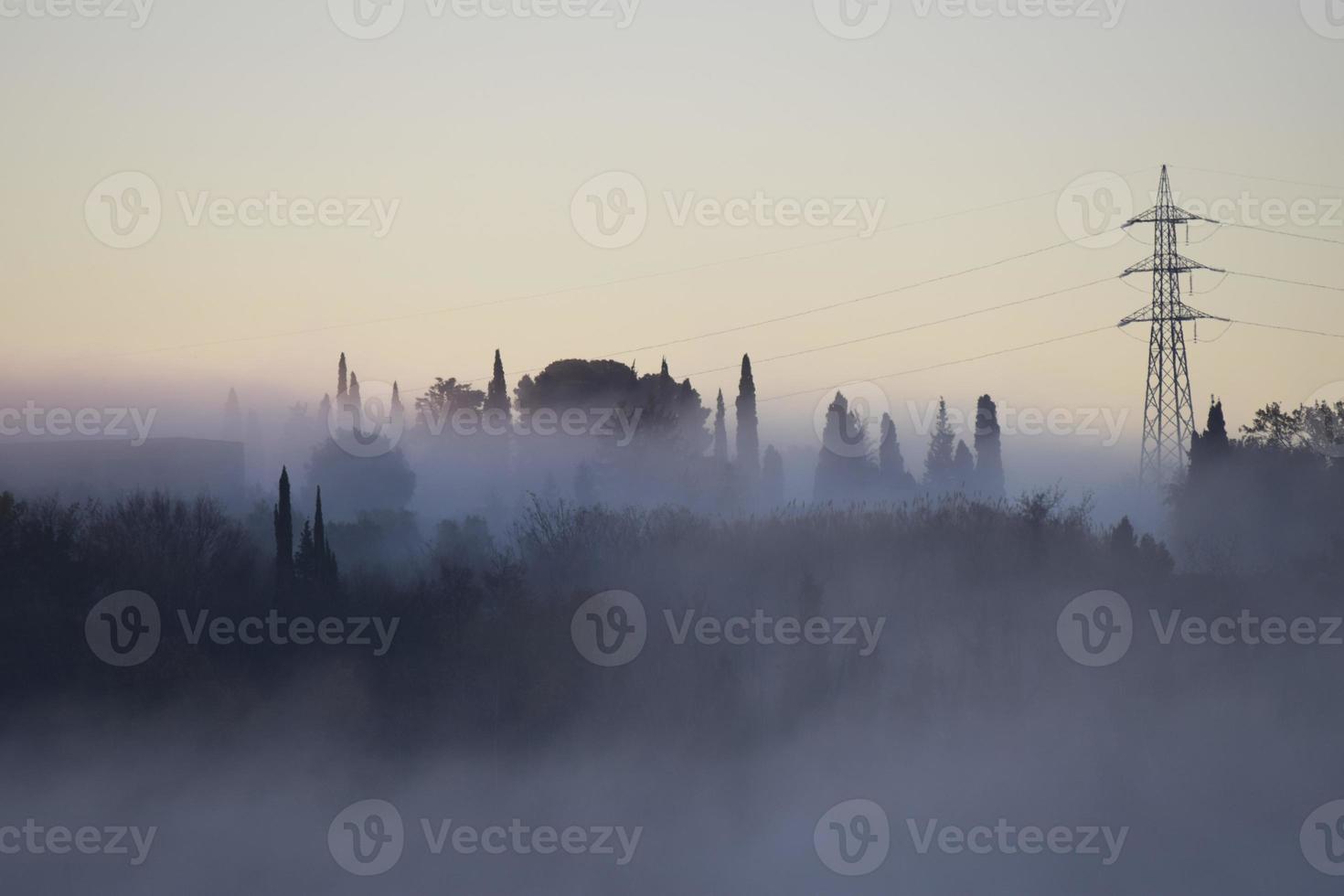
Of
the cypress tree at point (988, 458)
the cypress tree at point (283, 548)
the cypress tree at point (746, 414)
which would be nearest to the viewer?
the cypress tree at point (283, 548)

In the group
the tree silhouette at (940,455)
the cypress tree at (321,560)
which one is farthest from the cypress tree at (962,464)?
the cypress tree at (321,560)

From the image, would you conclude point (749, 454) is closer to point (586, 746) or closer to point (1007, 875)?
point (586, 746)

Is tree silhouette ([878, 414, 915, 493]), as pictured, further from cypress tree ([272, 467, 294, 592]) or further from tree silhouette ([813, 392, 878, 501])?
cypress tree ([272, 467, 294, 592])

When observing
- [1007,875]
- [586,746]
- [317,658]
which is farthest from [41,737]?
[1007,875]

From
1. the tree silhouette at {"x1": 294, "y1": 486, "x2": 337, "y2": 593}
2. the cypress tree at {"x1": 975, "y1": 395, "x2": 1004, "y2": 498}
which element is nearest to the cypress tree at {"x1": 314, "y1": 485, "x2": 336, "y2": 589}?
the tree silhouette at {"x1": 294, "y1": 486, "x2": 337, "y2": 593}

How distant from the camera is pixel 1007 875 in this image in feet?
184

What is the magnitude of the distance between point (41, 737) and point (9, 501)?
1040 centimetres

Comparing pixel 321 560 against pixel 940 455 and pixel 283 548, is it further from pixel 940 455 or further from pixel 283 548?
pixel 940 455

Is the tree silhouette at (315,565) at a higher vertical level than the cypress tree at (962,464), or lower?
lower

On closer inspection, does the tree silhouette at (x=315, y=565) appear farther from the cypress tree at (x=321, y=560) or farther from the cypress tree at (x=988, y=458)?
the cypress tree at (x=988, y=458)

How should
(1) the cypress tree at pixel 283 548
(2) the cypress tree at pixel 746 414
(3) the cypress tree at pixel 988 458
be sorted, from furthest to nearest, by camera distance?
1. (3) the cypress tree at pixel 988 458
2. (2) the cypress tree at pixel 746 414
3. (1) the cypress tree at pixel 283 548

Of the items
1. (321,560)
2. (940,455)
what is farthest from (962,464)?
(321,560)

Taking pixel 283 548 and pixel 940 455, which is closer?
pixel 283 548

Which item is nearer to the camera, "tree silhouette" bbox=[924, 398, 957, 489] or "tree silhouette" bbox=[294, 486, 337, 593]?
"tree silhouette" bbox=[294, 486, 337, 593]
